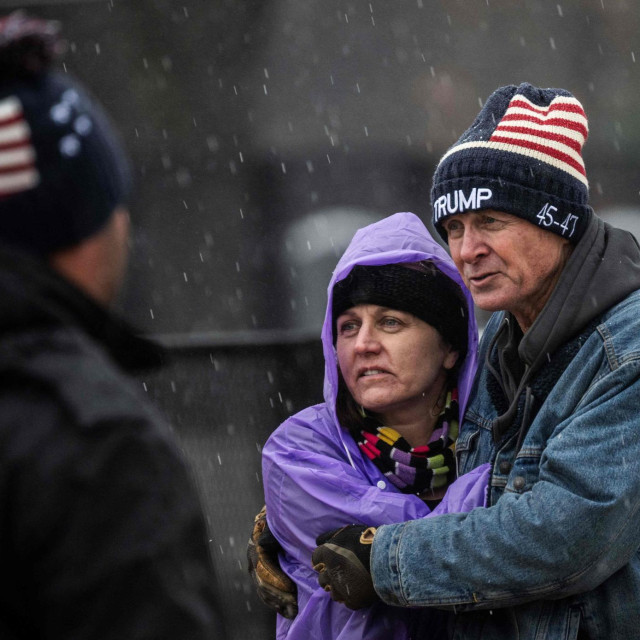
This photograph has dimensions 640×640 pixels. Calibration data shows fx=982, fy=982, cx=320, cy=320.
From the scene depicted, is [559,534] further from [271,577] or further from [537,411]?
A: [271,577]

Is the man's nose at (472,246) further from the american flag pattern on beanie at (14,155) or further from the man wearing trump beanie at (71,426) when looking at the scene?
the american flag pattern on beanie at (14,155)

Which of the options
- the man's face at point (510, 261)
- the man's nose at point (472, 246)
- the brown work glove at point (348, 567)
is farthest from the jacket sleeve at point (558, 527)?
the man's nose at point (472, 246)

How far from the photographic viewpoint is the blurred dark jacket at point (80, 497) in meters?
1.13

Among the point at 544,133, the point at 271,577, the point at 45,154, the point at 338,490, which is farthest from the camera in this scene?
the point at 271,577

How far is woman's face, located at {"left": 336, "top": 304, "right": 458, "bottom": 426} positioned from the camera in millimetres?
2801

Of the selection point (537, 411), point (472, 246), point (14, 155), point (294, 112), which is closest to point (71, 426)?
point (14, 155)

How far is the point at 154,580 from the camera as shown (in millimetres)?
1162

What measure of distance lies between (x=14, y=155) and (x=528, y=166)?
158 cm

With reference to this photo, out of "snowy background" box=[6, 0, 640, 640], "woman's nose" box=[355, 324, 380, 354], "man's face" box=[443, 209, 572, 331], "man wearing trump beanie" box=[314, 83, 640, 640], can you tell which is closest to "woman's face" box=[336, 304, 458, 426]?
"woman's nose" box=[355, 324, 380, 354]

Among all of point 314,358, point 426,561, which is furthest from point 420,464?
point 314,358

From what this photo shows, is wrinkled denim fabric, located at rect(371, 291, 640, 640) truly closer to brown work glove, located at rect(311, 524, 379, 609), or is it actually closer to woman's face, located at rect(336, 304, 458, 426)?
brown work glove, located at rect(311, 524, 379, 609)

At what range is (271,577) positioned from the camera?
2854mm

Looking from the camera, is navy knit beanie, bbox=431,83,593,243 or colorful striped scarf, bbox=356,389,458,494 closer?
navy knit beanie, bbox=431,83,593,243

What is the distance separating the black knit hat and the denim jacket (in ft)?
1.82
